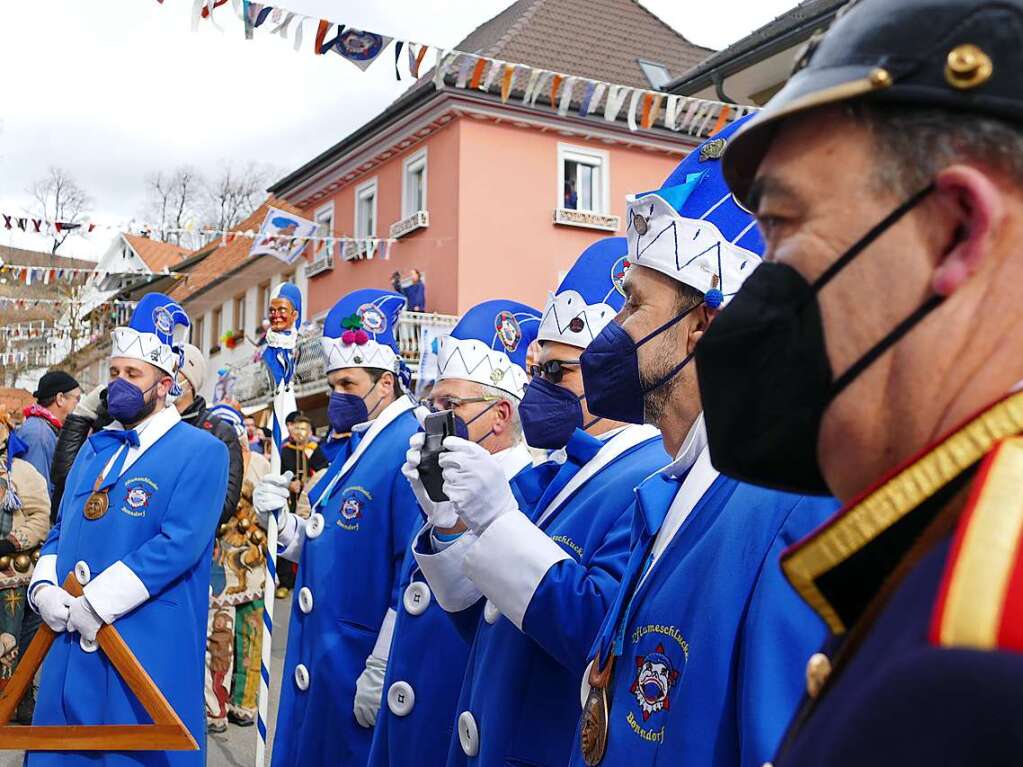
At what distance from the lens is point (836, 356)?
3.89 ft

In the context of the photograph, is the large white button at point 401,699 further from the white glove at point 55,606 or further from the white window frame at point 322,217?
the white window frame at point 322,217

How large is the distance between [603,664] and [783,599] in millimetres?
444

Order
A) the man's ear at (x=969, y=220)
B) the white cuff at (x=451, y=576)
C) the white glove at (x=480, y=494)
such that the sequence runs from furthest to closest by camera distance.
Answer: the white cuff at (x=451, y=576) → the white glove at (x=480, y=494) → the man's ear at (x=969, y=220)

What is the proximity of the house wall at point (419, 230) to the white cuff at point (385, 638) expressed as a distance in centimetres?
2138

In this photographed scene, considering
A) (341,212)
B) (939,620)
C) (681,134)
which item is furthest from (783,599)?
(341,212)

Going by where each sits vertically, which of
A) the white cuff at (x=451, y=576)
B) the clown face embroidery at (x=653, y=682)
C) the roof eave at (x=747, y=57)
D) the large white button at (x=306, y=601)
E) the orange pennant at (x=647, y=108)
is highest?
the roof eave at (x=747, y=57)

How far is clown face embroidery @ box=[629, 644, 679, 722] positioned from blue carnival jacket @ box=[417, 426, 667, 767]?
0.44m

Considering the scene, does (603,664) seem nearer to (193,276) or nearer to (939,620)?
(939,620)

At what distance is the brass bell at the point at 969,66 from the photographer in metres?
1.08

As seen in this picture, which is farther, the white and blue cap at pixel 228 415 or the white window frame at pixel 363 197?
the white window frame at pixel 363 197

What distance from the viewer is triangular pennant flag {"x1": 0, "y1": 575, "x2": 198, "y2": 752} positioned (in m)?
5.08

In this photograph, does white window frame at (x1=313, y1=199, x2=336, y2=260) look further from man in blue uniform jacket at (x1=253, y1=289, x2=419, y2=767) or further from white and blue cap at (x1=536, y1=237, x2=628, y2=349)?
white and blue cap at (x1=536, y1=237, x2=628, y2=349)

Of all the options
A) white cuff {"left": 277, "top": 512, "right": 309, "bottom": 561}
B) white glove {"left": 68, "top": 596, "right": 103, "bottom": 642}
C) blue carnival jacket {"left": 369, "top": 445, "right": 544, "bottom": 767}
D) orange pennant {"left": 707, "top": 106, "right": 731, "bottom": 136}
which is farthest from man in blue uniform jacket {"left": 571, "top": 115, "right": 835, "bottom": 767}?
orange pennant {"left": 707, "top": 106, "right": 731, "bottom": 136}

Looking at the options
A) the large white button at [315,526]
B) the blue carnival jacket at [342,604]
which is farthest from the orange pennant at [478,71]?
the large white button at [315,526]
